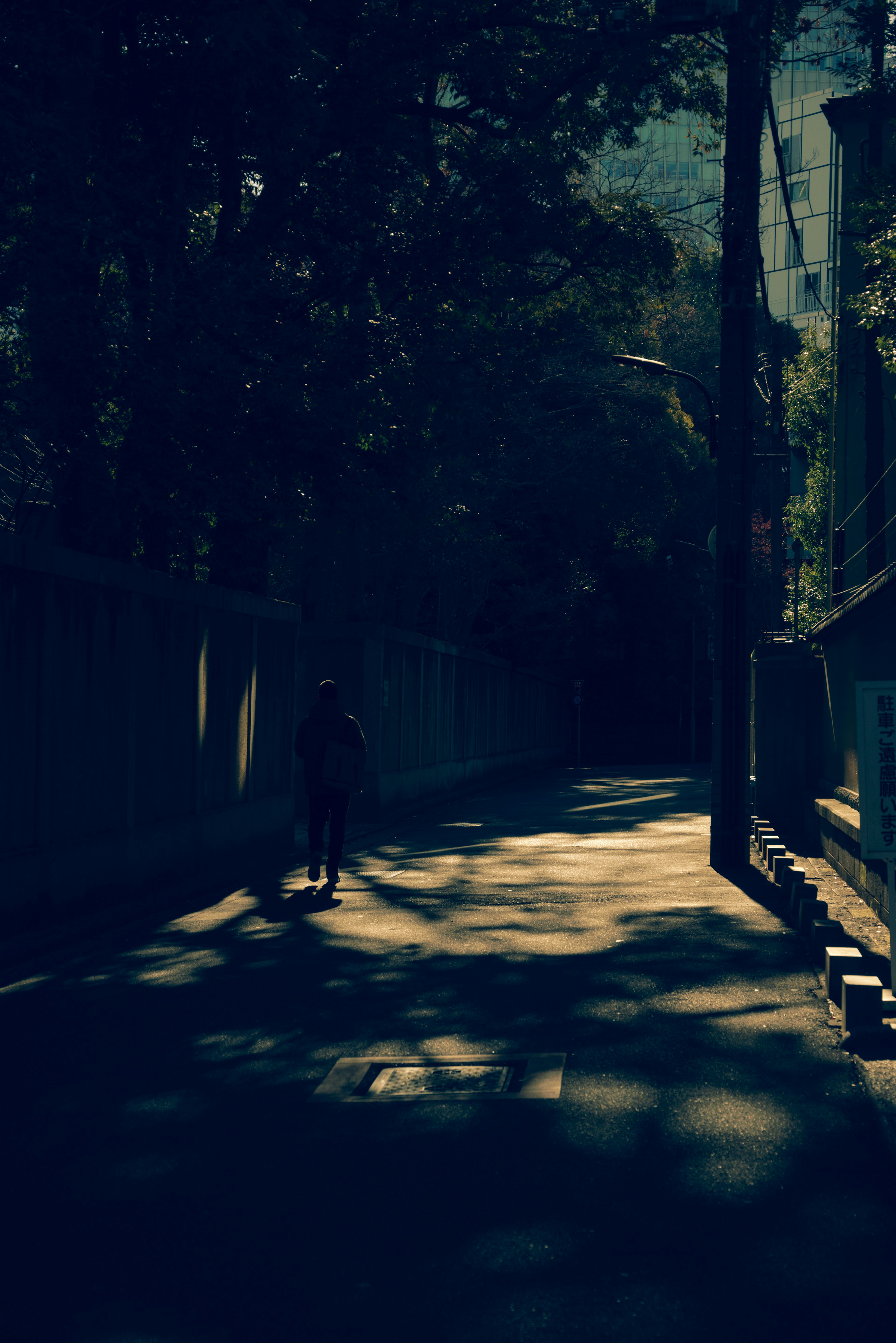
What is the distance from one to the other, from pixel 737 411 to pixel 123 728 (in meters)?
7.63

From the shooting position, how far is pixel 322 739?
43.8ft

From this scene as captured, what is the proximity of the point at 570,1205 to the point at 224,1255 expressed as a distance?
112 cm

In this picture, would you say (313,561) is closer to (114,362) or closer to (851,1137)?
(114,362)

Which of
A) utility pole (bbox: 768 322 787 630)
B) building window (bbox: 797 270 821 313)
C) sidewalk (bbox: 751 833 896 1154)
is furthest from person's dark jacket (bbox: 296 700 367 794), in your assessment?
building window (bbox: 797 270 821 313)

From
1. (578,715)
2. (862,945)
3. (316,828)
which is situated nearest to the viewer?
(862,945)

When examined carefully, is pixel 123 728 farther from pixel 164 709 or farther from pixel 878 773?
pixel 878 773

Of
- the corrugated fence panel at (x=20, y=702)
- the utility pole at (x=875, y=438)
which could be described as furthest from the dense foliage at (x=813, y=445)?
the corrugated fence panel at (x=20, y=702)

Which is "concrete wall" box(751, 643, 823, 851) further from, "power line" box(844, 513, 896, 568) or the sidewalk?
"power line" box(844, 513, 896, 568)

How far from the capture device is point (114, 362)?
1141 centimetres

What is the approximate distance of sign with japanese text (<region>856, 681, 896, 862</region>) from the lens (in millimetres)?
7816

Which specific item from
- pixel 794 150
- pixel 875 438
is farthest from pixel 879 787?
pixel 794 150

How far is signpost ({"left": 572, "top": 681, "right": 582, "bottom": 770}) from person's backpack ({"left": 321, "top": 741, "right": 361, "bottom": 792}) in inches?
1550

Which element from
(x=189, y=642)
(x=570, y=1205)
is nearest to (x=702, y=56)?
(x=189, y=642)

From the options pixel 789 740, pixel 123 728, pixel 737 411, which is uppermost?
pixel 737 411
